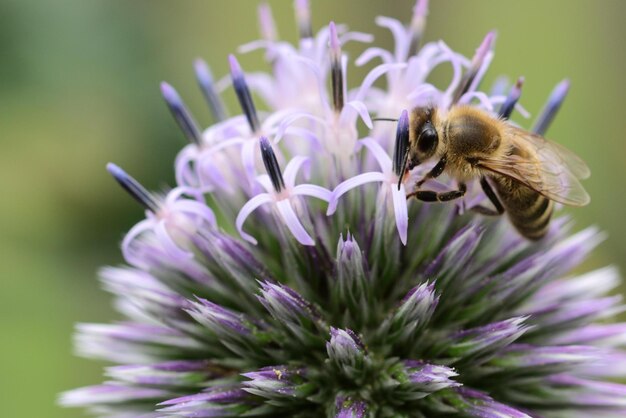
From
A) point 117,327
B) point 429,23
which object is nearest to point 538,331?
point 117,327

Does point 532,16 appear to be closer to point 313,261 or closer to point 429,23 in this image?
point 429,23

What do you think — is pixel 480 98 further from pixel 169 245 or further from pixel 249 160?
pixel 169 245

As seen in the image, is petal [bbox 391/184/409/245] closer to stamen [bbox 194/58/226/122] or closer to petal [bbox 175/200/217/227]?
petal [bbox 175/200/217/227]

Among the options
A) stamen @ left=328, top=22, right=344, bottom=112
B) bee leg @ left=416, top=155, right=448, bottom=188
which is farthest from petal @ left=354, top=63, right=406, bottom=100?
bee leg @ left=416, top=155, right=448, bottom=188

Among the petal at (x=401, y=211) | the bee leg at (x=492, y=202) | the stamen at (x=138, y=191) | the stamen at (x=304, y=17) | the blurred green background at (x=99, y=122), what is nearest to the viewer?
the petal at (x=401, y=211)

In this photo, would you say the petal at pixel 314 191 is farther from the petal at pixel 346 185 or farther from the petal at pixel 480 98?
the petal at pixel 480 98

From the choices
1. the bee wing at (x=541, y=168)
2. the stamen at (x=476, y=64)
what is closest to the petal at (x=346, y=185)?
the bee wing at (x=541, y=168)
